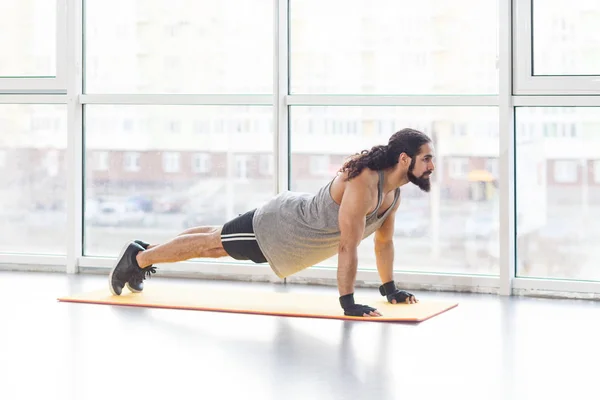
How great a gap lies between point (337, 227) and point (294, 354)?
3.20 feet

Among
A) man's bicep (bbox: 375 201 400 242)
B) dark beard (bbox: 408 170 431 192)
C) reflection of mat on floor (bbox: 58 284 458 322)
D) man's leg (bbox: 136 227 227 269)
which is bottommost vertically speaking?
reflection of mat on floor (bbox: 58 284 458 322)

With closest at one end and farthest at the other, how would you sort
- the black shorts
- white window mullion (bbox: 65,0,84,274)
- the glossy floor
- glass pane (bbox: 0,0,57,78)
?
1. the glossy floor
2. the black shorts
3. white window mullion (bbox: 65,0,84,274)
4. glass pane (bbox: 0,0,57,78)

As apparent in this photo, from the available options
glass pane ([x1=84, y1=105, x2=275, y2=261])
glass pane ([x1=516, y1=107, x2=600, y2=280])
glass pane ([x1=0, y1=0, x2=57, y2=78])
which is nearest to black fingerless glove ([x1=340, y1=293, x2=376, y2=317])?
glass pane ([x1=516, y1=107, x2=600, y2=280])

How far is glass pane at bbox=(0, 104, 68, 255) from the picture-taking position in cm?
602

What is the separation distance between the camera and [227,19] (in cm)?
564

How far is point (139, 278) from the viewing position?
496cm

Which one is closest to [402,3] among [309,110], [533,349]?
[309,110]

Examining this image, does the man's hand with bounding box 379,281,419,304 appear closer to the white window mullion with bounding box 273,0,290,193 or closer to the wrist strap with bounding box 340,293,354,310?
the wrist strap with bounding box 340,293,354,310

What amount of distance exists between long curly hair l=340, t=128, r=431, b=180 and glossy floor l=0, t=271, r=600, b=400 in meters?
0.71

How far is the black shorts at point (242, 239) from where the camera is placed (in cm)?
458

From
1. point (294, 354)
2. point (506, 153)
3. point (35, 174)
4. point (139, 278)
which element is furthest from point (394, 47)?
point (35, 174)

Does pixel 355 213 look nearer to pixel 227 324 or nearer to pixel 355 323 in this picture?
pixel 355 323

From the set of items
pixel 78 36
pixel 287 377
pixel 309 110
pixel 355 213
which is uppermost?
pixel 78 36

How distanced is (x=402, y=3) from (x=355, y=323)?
198 centimetres
